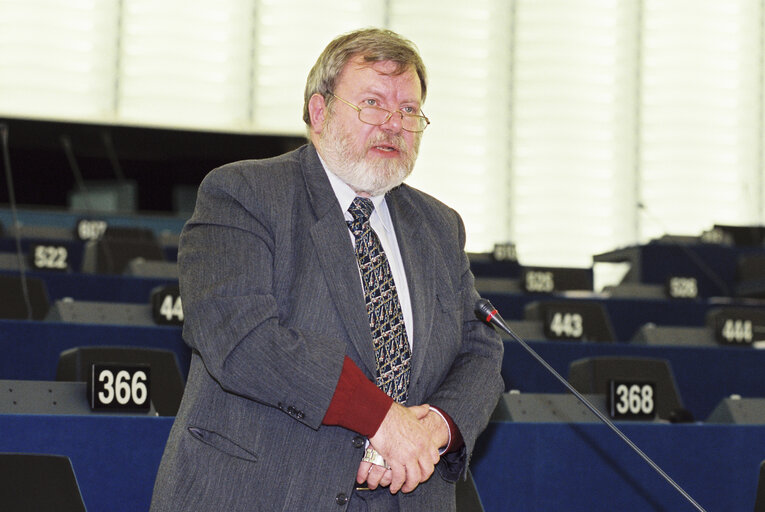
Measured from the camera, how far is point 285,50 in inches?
406

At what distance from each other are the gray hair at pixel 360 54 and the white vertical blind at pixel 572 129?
8.45 meters

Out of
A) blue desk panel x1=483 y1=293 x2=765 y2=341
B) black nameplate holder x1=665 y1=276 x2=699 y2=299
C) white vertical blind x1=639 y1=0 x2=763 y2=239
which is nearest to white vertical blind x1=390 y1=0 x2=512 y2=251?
white vertical blind x1=639 y1=0 x2=763 y2=239

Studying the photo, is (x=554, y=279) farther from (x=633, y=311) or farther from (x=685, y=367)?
(x=685, y=367)

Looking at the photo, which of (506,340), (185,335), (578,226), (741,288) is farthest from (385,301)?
(578,226)

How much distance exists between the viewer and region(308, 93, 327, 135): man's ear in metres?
2.01

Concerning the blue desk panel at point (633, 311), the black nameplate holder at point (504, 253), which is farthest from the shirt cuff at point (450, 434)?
the black nameplate holder at point (504, 253)

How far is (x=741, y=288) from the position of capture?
7.91 m

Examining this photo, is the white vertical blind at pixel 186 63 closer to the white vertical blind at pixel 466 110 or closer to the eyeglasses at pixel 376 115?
the white vertical blind at pixel 466 110

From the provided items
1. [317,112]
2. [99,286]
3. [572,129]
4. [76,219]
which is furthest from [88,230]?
[317,112]

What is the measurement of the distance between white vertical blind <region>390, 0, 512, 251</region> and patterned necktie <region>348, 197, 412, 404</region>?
8.41m

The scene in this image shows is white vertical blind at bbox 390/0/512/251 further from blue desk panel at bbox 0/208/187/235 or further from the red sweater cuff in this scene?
the red sweater cuff

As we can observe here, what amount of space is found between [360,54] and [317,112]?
0.16m

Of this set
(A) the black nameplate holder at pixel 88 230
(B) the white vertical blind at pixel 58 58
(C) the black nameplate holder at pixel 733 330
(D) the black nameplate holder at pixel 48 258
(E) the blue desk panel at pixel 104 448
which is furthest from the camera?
(B) the white vertical blind at pixel 58 58

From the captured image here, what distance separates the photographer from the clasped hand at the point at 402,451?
5.56 feet
